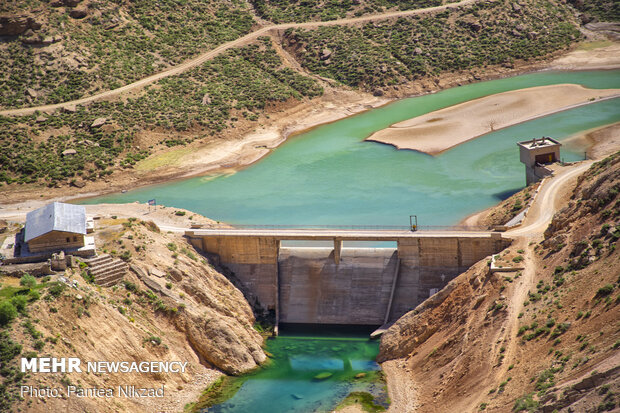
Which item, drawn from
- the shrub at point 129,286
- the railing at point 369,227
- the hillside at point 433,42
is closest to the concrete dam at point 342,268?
the railing at point 369,227

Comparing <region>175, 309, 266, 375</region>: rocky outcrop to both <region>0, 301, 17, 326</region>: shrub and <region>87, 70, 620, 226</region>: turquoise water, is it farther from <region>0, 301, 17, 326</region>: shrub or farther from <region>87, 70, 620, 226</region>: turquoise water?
<region>87, 70, 620, 226</region>: turquoise water

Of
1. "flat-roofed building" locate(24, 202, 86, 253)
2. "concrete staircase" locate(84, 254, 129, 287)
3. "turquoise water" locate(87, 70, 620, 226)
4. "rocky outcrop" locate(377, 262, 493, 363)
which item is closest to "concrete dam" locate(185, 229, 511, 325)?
"rocky outcrop" locate(377, 262, 493, 363)

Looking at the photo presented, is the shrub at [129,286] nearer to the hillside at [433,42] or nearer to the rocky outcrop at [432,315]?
the rocky outcrop at [432,315]

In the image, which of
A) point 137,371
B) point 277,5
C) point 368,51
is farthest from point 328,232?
point 277,5

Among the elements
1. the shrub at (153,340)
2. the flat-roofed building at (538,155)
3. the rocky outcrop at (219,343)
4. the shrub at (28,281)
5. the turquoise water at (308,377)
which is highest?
the flat-roofed building at (538,155)

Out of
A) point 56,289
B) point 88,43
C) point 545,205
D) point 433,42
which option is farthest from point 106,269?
point 433,42

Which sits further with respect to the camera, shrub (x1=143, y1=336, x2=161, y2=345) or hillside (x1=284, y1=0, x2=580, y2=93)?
hillside (x1=284, y1=0, x2=580, y2=93)
